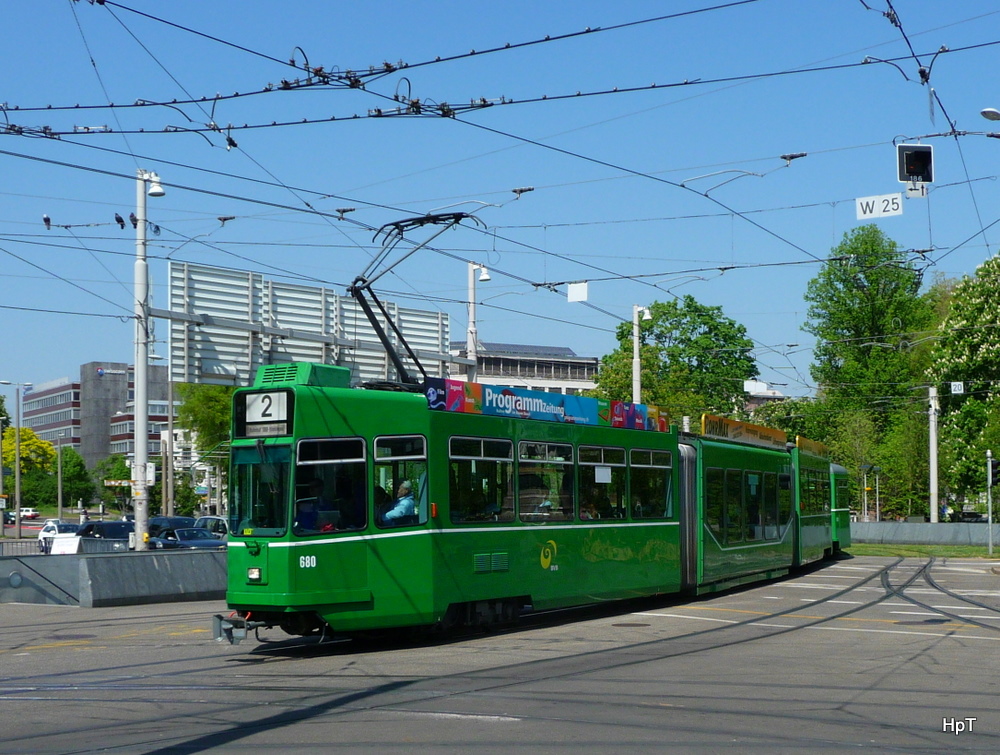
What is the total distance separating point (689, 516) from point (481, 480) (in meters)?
6.16

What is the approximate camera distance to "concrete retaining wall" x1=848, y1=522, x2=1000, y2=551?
47906mm

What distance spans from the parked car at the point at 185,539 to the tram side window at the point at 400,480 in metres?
22.6

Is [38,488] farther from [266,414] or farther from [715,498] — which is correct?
[266,414]

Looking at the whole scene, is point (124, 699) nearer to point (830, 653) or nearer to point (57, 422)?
point (830, 653)

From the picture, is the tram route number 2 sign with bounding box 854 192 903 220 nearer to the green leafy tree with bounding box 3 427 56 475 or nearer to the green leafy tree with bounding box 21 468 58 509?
the green leafy tree with bounding box 3 427 56 475

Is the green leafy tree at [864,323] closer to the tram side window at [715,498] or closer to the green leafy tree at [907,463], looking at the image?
the green leafy tree at [907,463]

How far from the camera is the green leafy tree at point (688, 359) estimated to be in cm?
6412

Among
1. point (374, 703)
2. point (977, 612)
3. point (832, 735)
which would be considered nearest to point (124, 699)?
point (374, 703)

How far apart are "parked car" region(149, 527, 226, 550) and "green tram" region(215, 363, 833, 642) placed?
19.6 m

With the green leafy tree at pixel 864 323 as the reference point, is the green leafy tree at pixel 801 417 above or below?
below

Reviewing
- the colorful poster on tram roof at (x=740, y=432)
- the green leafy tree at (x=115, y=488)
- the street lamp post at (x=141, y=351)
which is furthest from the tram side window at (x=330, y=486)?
the green leafy tree at (x=115, y=488)

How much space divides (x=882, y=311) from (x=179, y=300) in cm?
5238

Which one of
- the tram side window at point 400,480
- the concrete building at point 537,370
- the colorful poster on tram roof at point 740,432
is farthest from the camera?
the concrete building at point 537,370

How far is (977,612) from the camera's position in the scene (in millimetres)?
18531
